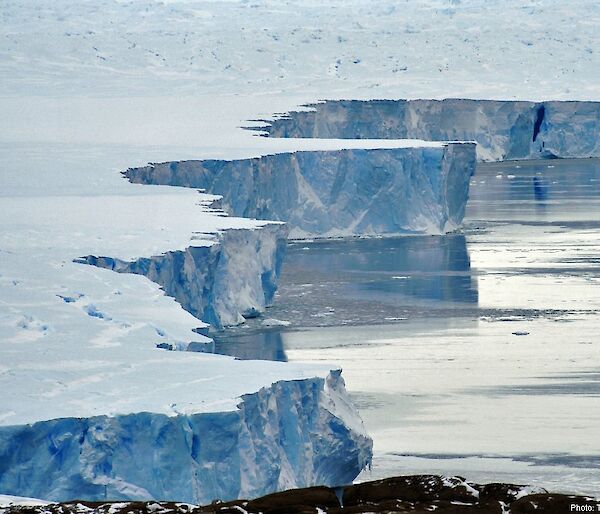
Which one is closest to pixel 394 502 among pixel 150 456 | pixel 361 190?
pixel 150 456

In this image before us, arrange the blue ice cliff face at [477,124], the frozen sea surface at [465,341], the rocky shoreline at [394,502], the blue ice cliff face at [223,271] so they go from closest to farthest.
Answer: the rocky shoreline at [394,502] < the frozen sea surface at [465,341] < the blue ice cliff face at [223,271] < the blue ice cliff face at [477,124]

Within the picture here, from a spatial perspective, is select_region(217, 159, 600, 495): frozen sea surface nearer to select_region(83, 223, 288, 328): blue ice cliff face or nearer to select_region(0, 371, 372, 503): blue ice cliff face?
select_region(83, 223, 288, 328): blue ice cliff face

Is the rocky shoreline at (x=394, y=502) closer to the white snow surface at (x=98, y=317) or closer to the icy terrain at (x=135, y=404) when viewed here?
the icy terrain at (x=135, y=404)

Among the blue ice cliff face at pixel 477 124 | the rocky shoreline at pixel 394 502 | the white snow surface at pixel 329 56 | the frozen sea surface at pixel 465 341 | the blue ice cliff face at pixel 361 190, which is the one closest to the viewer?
the rocky shoreline at pixel 394 502

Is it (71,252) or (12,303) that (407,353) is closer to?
(71,252)

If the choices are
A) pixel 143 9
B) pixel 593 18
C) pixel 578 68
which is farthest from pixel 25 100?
pixel 143 9

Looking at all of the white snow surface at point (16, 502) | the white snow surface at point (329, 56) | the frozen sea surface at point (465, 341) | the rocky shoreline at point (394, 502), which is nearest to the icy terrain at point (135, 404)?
the frozen sea surface at point (465, 341)

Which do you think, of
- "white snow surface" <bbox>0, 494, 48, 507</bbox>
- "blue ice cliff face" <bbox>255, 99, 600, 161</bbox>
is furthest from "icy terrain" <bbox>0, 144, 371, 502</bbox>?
"blue ice cliff face" <bbox>255, 99, 600, 161</bbox>

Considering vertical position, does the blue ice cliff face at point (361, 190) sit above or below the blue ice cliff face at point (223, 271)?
above
